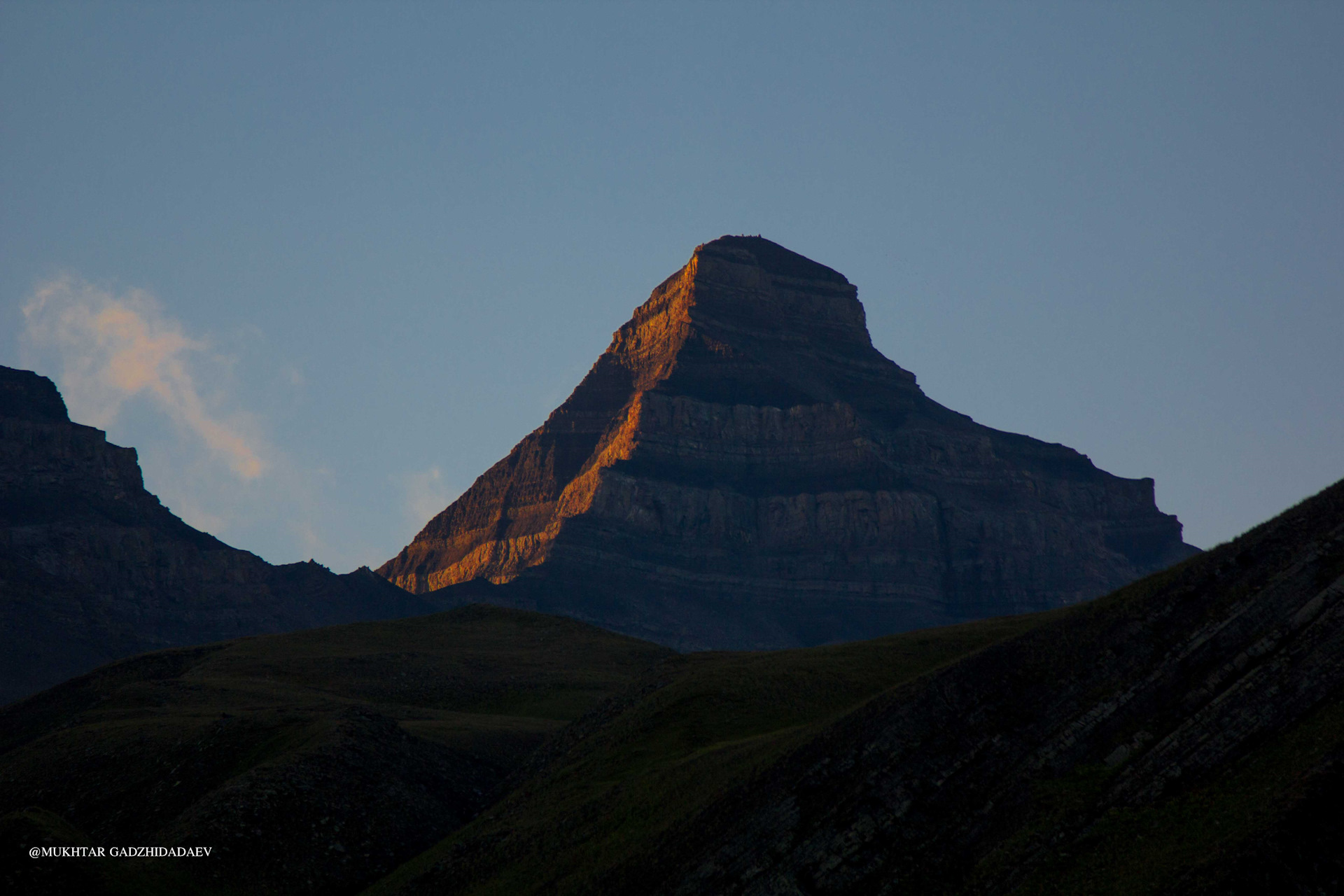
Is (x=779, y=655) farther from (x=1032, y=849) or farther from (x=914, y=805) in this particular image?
(x=1032, y=849)

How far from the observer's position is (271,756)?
5897 centimetres

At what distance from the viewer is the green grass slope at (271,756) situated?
46.9m

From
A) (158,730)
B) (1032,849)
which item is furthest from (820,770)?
(158,730)

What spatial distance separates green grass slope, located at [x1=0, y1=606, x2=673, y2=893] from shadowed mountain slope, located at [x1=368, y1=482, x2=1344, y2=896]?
557 centimetres

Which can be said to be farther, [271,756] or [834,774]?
[271,756]

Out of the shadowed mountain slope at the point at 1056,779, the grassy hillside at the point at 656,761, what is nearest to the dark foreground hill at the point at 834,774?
the shadowed mountain slope at the point at 1056,779

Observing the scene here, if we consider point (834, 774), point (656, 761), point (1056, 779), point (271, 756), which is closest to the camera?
point (1056, 779)

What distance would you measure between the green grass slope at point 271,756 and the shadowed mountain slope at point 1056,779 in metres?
5.57

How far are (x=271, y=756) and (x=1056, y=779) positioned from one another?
4088cm

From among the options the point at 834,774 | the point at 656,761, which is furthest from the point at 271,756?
the point at 834,774

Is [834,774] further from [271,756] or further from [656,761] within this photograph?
[271,756]

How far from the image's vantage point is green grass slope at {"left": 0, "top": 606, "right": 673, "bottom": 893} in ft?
154

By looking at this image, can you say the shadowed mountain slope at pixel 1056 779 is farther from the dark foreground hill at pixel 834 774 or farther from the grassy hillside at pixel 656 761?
the grassy hillside at pixel 656 761

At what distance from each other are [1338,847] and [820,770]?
626 inches
